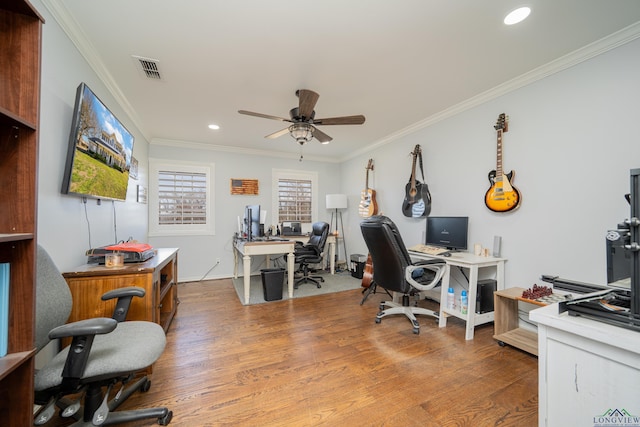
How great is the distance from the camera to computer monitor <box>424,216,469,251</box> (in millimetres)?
2766

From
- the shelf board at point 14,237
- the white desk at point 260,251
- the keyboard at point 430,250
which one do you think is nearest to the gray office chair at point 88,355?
the shelf board at point 14,237

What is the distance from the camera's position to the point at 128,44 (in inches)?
73.9

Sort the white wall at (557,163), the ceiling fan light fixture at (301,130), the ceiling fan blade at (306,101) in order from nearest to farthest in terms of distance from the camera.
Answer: the white wall at (557,163) < the ceiling fan blade at (306,101) < the ceiling fan light fixture at (301,130)

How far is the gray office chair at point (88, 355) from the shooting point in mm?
981

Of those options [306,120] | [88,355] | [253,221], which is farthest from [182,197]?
[88,355]

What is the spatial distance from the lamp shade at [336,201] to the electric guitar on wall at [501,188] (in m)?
2.73

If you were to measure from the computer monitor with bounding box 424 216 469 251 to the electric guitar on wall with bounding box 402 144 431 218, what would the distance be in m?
0.21

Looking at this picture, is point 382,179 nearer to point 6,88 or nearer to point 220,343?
point 220,343

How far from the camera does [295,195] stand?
5.21 m

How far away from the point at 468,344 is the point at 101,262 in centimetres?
315

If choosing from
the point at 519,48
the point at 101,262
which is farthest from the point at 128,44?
the point at 519,48

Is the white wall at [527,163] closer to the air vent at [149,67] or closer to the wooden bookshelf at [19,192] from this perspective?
the air vent at [149,67]

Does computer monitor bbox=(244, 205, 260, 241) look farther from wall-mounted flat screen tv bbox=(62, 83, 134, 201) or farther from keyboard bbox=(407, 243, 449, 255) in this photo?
keyboard bbox=(407, 243, 449, 255)

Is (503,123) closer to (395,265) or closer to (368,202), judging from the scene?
(395,265)
